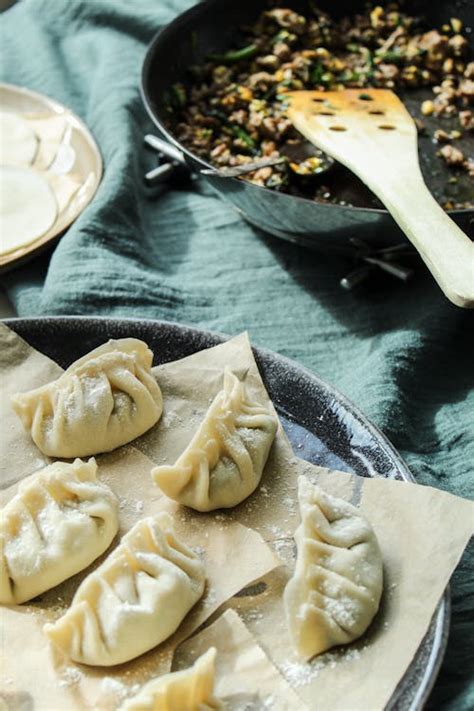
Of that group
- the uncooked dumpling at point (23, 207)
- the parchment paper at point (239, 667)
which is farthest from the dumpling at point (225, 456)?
the uncooked dumpling at point (23, 207)

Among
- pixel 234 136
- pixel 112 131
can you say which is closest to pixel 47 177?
pixel 112 131

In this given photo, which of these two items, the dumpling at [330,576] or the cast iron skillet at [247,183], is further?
the cast iron skillet at [247,183]

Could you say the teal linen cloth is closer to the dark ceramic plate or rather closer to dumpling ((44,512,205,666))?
the dark ceramic plate

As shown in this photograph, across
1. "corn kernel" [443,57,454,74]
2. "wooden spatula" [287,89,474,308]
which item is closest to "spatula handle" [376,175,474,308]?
"wooden spatula" [287,89,474,308]

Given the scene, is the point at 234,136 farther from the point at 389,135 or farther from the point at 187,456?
the point at 187,456

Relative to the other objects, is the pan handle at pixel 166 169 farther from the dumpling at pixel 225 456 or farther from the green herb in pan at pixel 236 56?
the dumpling at pixel 225 456

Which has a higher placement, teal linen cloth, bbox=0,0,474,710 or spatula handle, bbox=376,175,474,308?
spatula handle, bbox=376,175,474,308
